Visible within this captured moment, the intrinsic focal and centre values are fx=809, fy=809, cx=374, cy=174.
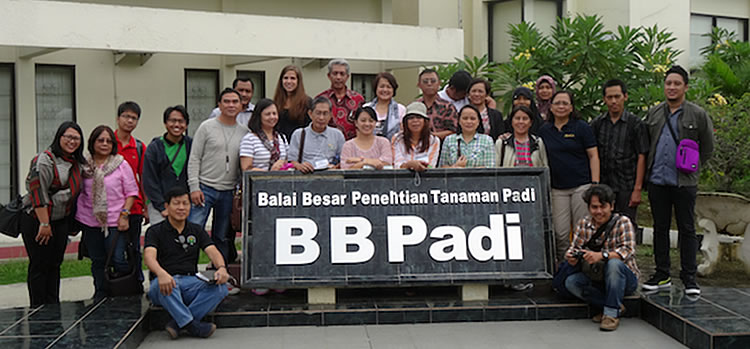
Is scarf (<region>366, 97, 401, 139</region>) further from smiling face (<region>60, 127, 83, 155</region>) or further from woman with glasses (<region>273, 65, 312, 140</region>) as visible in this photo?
smiling face (<region>60, 127, 83, 155</region>)

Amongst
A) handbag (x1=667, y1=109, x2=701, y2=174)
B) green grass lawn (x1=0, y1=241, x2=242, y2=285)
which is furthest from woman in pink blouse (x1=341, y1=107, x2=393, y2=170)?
green grass lawn (x1=0, y1=241, x2=242, y2=285)

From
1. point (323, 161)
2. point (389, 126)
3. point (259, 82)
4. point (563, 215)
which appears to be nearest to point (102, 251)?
point (323, 161)

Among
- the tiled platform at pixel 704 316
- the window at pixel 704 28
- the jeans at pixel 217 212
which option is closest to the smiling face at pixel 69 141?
the jeans at pixel 217 212

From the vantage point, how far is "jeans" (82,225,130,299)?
7219 mm

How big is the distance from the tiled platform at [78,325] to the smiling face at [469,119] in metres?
3.24

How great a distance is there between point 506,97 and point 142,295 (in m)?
8.30

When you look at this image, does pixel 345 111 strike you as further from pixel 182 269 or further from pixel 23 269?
pixel 23 269

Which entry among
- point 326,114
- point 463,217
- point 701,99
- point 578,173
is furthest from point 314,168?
point 701,99

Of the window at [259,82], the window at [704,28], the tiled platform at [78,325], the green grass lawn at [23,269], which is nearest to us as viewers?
the tiled platform at [78,325]

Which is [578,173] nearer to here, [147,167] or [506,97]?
[147,167]

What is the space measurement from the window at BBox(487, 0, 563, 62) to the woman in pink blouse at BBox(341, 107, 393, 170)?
35.3 feet

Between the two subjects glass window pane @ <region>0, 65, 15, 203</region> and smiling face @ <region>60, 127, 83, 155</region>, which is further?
glass window pane @ <region>0, 65, 15, 203</region>

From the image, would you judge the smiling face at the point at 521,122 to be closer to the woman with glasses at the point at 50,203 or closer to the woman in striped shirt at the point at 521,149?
the woman in striped shirt at the point at 521,149

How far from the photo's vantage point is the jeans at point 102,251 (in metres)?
7.22
